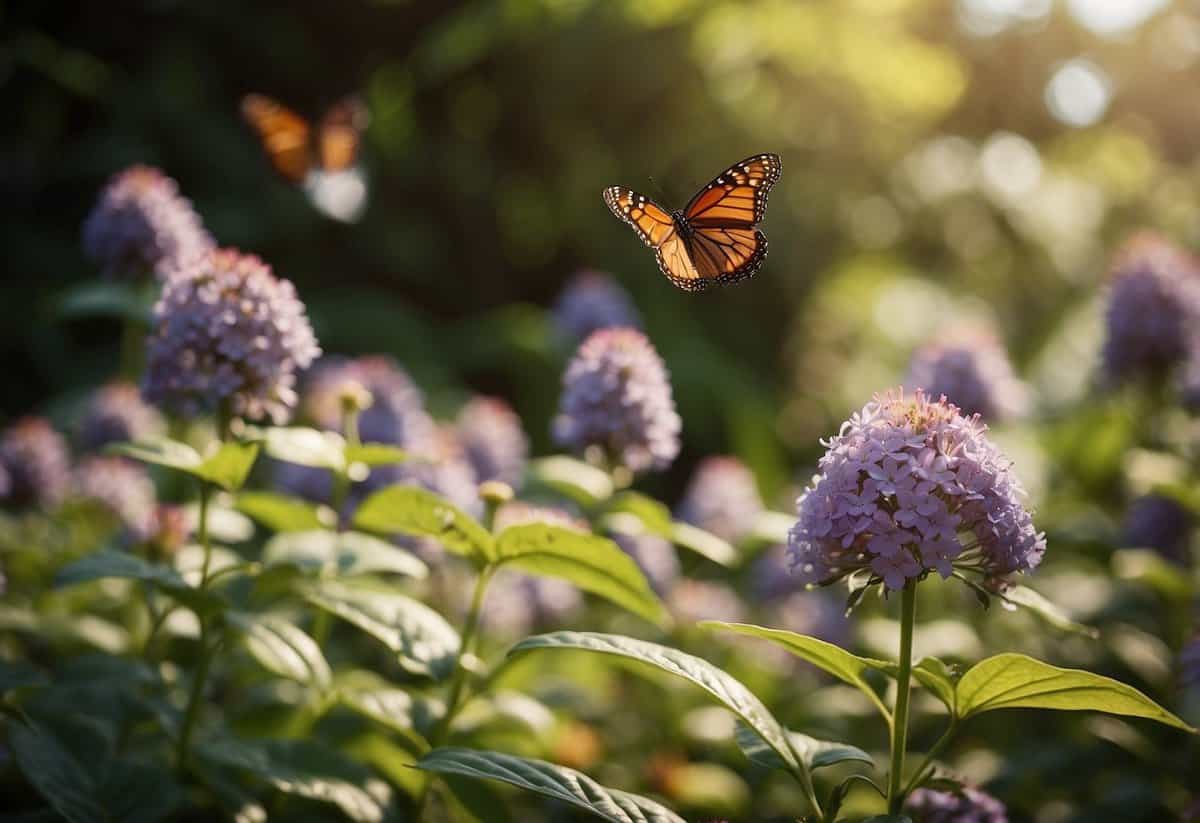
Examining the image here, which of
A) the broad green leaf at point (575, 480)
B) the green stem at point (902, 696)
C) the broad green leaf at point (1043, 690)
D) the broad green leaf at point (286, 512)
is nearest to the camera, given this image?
the broad green leaf at point (1043, 690)

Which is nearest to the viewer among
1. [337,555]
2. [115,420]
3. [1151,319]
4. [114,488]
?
[337,555]

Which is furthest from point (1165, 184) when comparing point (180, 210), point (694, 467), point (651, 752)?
point (180, 210)

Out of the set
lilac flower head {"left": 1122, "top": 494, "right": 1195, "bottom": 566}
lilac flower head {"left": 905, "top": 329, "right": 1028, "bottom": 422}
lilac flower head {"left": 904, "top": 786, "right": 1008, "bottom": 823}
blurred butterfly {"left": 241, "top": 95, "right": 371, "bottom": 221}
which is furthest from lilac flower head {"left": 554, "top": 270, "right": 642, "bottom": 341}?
lilac flower head {"left": 904, "top": 786, "right": 1008, "bottom": 823}

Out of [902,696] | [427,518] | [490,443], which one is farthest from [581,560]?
[490,443]

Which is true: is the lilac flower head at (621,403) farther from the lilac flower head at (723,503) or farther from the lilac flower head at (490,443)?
the lilac flower head at (723,503)

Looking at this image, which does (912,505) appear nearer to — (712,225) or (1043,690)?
(1043,690)

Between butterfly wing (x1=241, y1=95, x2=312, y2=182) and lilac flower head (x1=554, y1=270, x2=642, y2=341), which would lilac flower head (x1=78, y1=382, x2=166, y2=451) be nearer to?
butterfly wing (x1=241, y1=95, x2=312, y2=182)

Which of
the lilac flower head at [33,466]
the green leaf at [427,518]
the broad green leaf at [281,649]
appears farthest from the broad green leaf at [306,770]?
the lilac flower head at [33,466]
